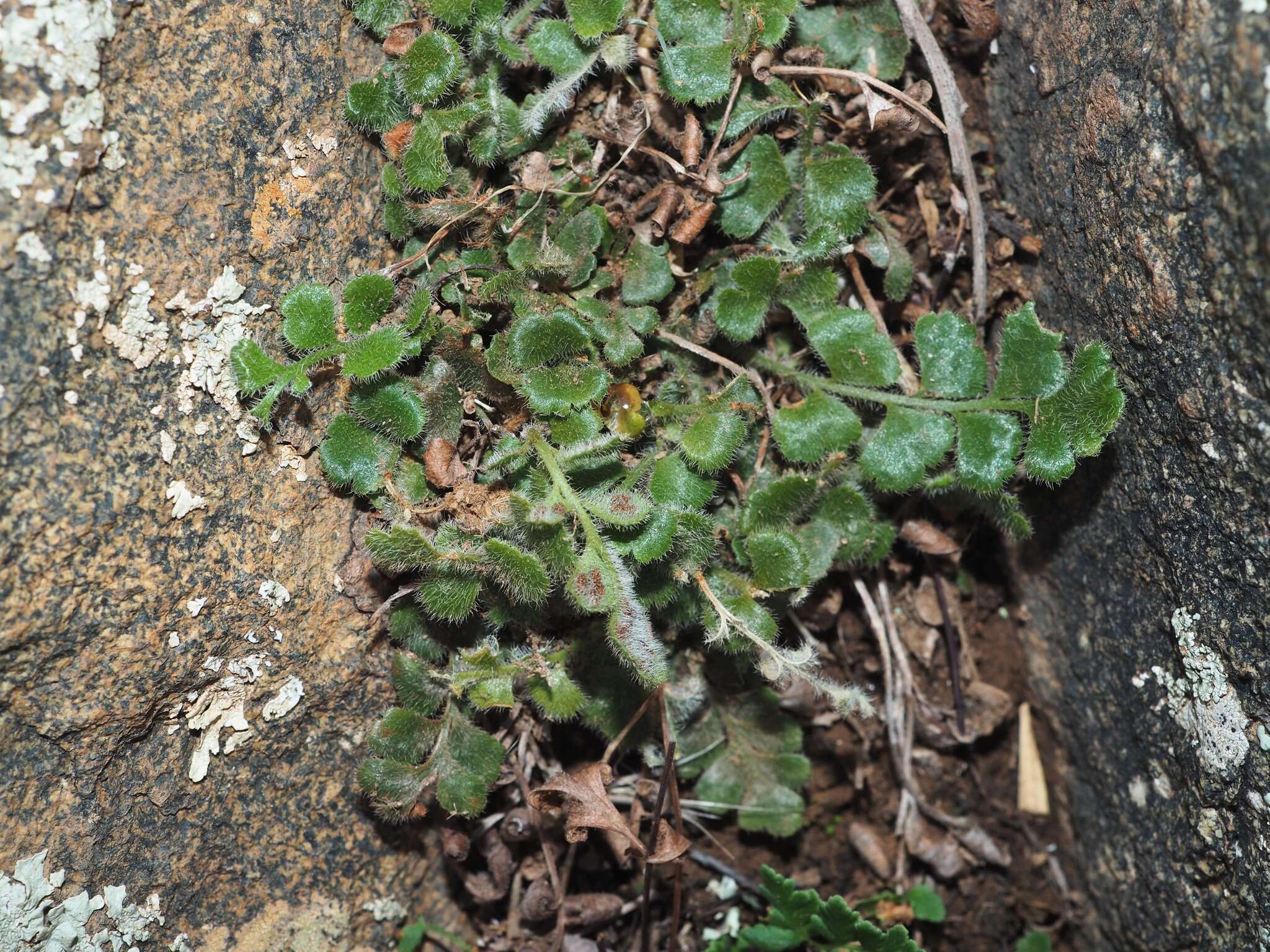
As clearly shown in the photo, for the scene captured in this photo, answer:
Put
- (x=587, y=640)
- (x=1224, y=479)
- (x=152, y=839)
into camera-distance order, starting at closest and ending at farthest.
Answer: (x=1224, y=479) → (x=152, y=839) → (x=587, y=640)

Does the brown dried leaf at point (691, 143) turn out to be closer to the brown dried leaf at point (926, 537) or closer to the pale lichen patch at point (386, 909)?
the brown dried leaf at point (926, 537)

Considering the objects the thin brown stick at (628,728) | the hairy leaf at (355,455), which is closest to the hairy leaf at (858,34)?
the hairy leaf at (355,455)

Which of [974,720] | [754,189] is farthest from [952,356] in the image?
[974,720]

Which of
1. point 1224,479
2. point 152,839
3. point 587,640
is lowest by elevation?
point 152,839

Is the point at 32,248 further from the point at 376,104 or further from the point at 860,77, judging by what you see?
the point at 860,77

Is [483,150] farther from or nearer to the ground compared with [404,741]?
farther from the ground

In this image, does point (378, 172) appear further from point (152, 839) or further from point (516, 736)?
point (152, 839)

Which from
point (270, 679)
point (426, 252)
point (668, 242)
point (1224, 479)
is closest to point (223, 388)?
point (426, 252)

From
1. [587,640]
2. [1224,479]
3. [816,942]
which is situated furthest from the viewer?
[816,942]
